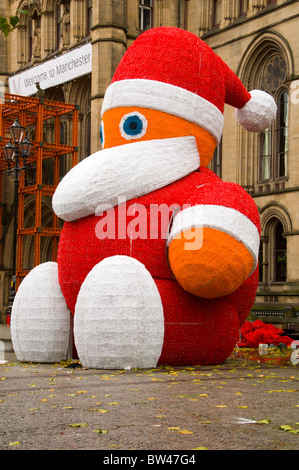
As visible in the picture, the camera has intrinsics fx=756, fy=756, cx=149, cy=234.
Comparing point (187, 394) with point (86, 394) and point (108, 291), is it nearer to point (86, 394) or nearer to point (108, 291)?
point (86, 394)

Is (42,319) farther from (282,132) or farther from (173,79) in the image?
(282,132)

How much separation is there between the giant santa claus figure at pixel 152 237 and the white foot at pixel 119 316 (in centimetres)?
1

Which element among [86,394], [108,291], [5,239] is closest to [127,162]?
[108,291]

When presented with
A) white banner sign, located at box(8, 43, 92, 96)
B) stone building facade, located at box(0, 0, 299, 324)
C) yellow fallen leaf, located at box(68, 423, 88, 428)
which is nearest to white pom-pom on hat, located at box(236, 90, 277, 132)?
yellow fallen leaf, located at box(68, 423, 88, 428)

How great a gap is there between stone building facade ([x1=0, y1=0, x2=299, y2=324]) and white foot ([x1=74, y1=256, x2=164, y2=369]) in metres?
14.0

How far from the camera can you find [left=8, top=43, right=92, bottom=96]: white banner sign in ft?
97.3

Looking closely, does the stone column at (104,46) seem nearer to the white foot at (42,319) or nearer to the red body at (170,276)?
the white foot at (42,319)

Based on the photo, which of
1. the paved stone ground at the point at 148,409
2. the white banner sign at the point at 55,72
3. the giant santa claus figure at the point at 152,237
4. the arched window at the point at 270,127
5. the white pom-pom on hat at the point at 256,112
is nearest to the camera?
the paved stone ground at the point at 148,409

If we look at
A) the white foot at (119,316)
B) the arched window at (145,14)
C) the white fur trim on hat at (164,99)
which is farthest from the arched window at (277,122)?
the white foot at (119,316)

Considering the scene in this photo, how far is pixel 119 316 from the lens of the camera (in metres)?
7.86

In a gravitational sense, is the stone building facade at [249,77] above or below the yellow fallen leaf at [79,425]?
above

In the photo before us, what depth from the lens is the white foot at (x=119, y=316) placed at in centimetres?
788

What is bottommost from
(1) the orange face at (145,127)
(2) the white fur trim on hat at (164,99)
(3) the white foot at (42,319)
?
(3) the white foot at (42,319)
